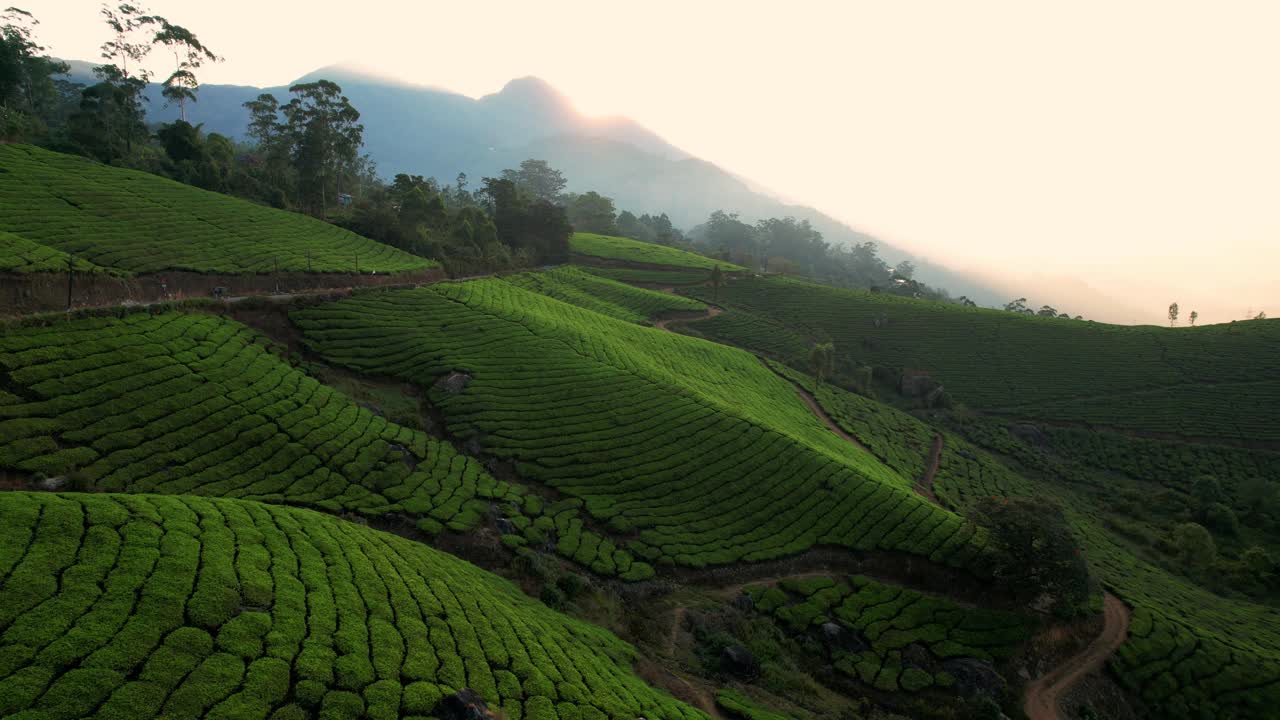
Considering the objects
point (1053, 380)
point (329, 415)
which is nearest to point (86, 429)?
point (329, 415)

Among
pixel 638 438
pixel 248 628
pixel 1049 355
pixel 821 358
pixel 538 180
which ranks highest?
pixel 538 180

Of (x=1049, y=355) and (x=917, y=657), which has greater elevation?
(x=1049, y=355)

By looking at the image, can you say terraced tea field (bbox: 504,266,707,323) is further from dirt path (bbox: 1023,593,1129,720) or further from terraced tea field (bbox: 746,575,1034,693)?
dirt path (bbox: 1023,593,1129,720)

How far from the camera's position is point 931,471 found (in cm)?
4588

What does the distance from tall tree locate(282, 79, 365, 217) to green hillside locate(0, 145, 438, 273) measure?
2076 centimetres

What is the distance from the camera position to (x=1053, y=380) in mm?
64812

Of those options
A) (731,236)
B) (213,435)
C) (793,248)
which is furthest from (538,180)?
(213,435)

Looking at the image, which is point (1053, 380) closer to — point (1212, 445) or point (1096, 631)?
point (1212, 445)

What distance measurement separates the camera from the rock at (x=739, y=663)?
2053 centimetres

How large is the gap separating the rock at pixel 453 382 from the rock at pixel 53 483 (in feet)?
56.7

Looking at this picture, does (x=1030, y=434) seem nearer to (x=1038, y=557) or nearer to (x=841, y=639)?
(x=1038, y=557)

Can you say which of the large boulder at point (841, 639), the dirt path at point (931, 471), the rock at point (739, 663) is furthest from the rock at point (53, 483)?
the dirt path at point (931, 471)

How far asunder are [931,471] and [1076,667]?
2208 cm

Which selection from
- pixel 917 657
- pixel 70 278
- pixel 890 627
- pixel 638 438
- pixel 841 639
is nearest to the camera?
pixel 917 657
